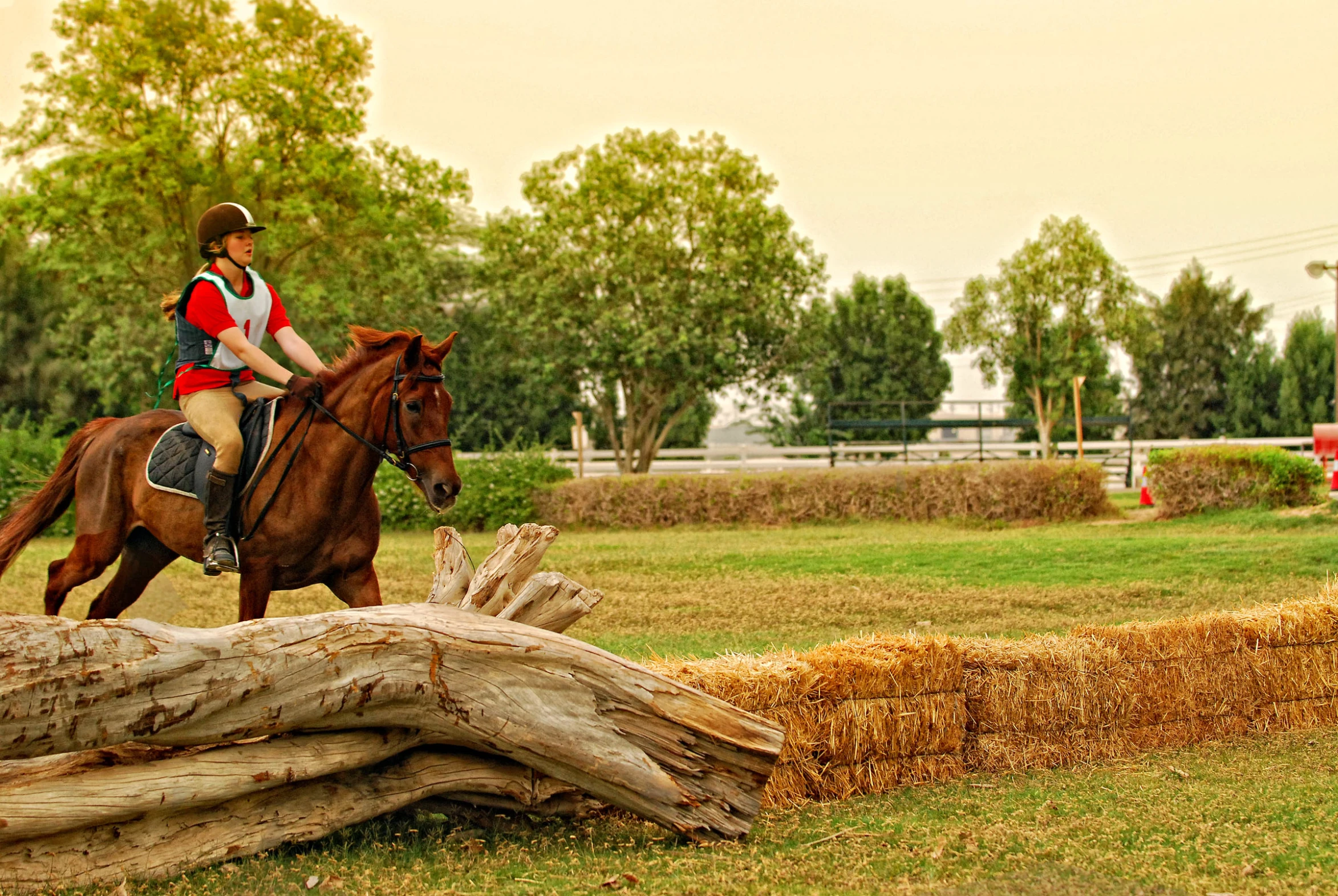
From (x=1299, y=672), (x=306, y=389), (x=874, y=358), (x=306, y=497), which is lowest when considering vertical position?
(x=1299, y=672)

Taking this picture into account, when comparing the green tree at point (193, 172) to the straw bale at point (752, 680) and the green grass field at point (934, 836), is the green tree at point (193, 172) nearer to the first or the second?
the green grass field at point (934, 836)


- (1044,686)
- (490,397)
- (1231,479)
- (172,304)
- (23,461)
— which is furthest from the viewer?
(490,397)

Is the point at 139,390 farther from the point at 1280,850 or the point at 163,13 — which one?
the point at 1280,850

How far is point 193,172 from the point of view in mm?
34375

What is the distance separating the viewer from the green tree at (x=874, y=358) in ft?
155

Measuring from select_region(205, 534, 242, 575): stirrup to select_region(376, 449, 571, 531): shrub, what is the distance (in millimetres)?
16608

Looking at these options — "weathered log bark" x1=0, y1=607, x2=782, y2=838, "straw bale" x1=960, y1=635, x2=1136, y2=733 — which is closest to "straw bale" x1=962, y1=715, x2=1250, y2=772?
"straw bale" x1=960, y1=635, x2=1136, y2=733

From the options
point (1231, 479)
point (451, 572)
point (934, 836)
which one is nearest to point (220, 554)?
point (451, 572)

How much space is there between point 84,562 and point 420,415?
2197mm

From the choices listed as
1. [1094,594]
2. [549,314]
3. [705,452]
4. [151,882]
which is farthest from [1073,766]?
[705,452]

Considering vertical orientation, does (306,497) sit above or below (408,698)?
above

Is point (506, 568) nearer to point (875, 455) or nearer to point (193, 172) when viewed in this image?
point (193, 172)

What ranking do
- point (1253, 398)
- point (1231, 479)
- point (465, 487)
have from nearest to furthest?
1. point (1231, 479)
2. point (465, 487)
3. point (1253, 398)

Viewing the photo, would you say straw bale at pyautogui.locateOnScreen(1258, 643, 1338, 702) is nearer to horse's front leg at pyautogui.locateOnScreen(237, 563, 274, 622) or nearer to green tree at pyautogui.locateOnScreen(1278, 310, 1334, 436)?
horse's front leg at pyautogui.locateOnScreen(237, 563, 274, 622)
